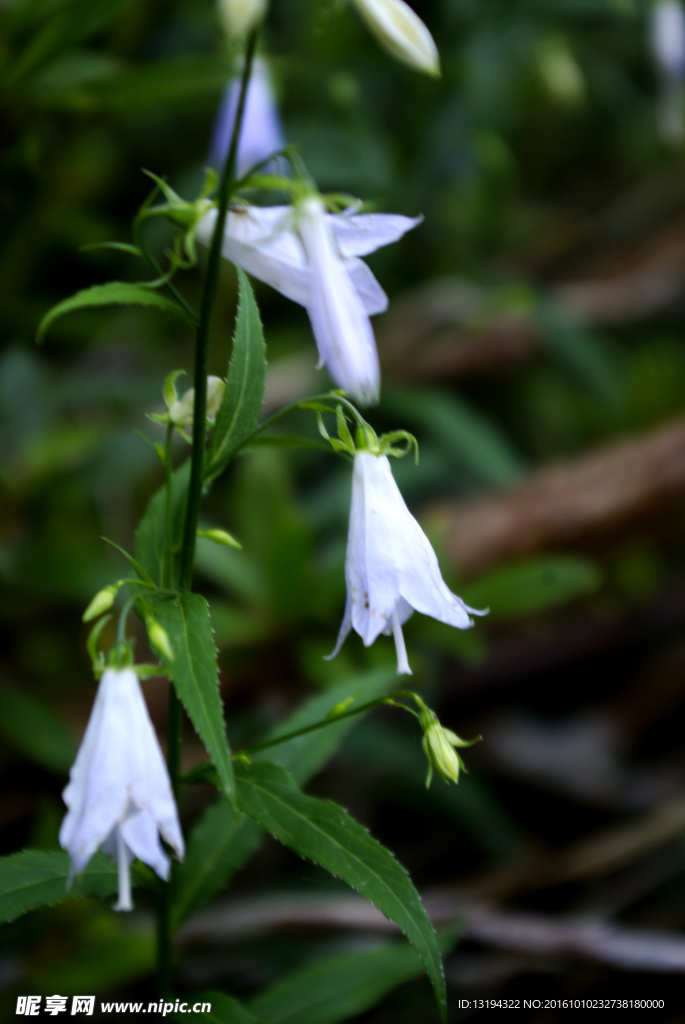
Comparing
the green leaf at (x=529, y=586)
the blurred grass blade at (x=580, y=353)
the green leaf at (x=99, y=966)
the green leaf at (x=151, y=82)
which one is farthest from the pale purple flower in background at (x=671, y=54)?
the green leaf at (x=99, y=966)

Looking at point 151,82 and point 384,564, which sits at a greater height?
point 151,82

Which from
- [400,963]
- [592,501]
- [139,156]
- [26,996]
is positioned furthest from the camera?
[139,156]

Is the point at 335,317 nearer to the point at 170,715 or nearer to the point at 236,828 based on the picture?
the point at 170,715

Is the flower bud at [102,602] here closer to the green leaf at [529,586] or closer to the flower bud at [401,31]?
the flower bud at [401,31]

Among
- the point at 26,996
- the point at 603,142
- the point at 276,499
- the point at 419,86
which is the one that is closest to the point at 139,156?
the point at 419,86

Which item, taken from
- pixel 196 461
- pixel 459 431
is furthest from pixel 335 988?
pixel 459 431

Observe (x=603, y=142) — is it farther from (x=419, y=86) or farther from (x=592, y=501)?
(x=592, y=501)
